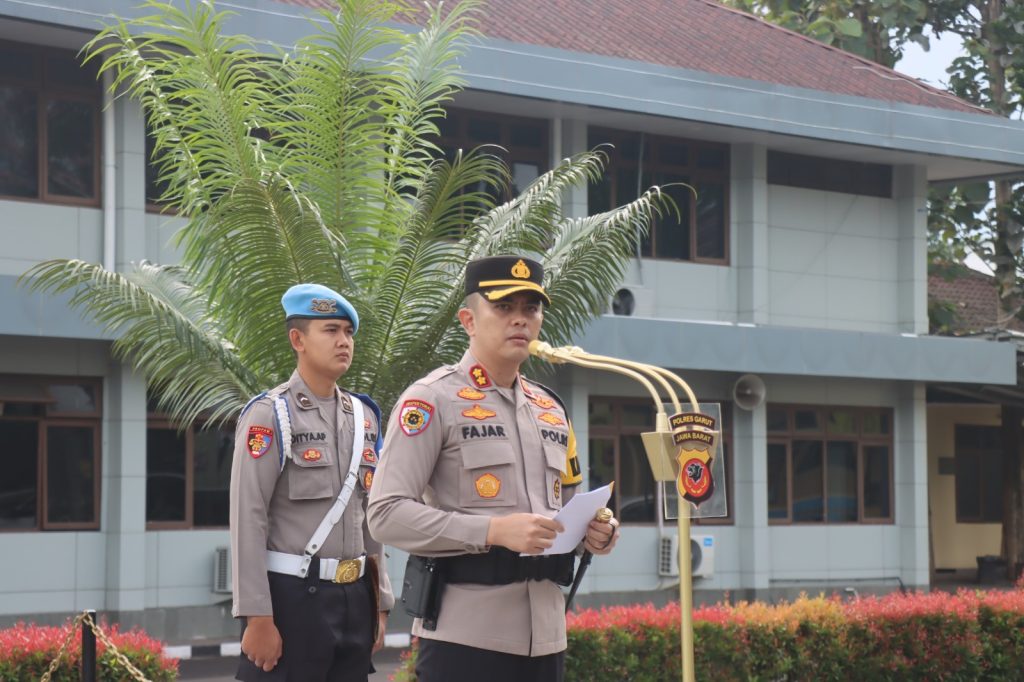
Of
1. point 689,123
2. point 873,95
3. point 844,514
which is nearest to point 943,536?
point 844,514

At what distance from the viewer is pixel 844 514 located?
23.5 m

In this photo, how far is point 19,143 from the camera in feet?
56.2

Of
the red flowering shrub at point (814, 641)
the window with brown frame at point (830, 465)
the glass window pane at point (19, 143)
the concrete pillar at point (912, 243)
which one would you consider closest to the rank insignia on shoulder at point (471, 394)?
the red flowering shrub at point (814, 641)

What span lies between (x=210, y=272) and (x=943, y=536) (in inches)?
868

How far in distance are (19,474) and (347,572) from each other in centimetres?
1199

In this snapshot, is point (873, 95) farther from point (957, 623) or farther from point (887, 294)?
point (957, 623)

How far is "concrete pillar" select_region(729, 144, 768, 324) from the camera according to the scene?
22125mm

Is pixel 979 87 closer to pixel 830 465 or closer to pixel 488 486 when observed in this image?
pixel 830 465

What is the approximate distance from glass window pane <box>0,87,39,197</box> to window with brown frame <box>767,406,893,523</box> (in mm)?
10688

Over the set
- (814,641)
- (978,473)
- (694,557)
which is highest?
(978,473)

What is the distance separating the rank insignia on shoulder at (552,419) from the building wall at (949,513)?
25367 mm

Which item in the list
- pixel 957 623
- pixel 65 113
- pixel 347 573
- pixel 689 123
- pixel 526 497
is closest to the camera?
pixel 526 497

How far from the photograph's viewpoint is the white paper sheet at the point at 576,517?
4742mm

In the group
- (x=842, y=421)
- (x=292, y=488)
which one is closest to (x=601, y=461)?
(x=842, y=421)
